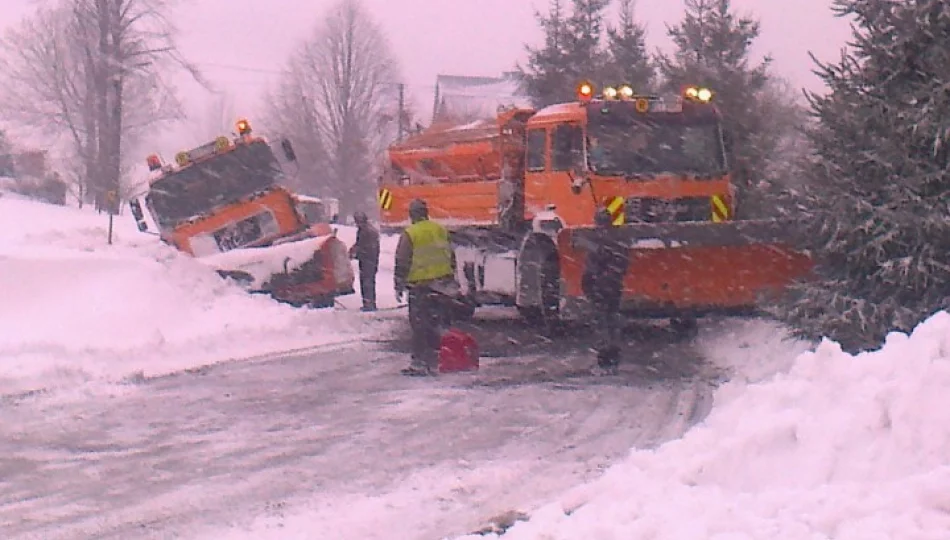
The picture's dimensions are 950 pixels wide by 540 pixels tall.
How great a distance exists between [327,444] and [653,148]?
632 centimetres

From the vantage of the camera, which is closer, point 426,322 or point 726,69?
point 426,322

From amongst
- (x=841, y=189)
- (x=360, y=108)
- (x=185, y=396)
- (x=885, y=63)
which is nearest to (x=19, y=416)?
(x=185, y=396)

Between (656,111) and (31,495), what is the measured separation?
8520 millimetres

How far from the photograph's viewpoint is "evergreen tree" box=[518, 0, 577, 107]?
2909 centimetres

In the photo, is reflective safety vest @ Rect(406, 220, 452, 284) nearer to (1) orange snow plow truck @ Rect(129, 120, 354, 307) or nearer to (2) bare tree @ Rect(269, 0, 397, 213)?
(1) orange snow plow truck @ Rect(129, 120, 354, 307)

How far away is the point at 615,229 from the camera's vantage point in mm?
10961

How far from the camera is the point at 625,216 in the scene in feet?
40.8

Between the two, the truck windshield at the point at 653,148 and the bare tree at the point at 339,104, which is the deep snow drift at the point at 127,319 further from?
the bare tree at the point at 339,104

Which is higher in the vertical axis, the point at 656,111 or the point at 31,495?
the point at 656,111

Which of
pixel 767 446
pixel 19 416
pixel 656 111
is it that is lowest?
pixel 19 416

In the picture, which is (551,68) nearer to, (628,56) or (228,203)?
(628,56)

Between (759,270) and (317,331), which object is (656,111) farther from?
(317,331)

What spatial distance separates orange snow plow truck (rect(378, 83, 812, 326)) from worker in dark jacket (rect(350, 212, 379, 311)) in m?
2.42

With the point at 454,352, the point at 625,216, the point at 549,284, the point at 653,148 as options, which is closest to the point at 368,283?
the point at 549,284
